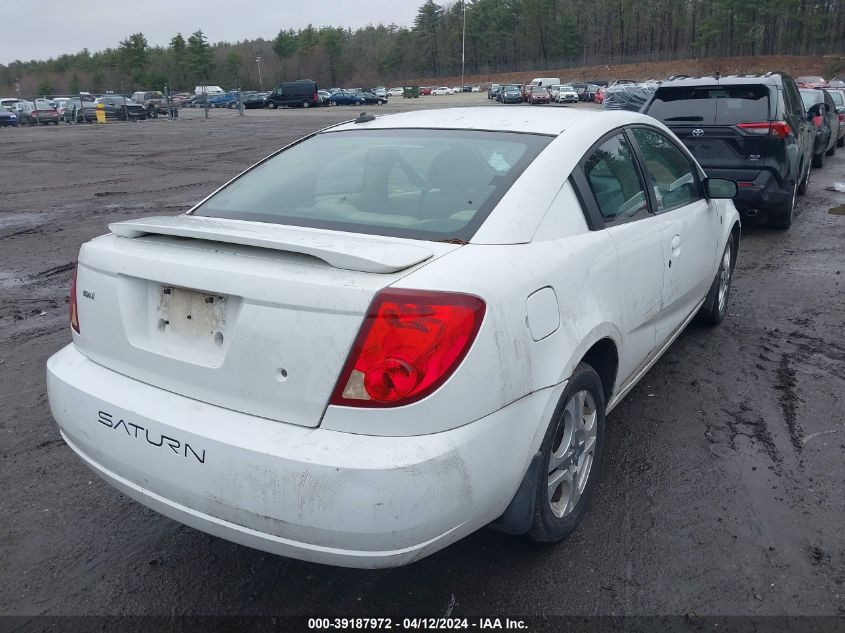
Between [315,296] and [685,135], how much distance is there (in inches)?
298

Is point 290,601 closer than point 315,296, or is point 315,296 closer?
point 315,296

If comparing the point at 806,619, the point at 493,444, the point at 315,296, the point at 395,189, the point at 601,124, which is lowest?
the point at 806,619

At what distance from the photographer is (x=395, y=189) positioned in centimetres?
308

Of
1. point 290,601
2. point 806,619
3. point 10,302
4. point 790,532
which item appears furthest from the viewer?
point 10,302

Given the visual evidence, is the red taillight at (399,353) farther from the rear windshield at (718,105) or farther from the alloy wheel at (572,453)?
the rear windshield at (718,105)

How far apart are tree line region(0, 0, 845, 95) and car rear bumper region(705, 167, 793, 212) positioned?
88797 millimetres

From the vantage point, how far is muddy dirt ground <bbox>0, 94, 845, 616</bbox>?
2607 mm

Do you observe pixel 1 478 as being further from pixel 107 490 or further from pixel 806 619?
pixel 806 619

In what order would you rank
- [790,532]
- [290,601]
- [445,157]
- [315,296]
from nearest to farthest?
[315,296] → [290,601] → [790,532] → [445,157]

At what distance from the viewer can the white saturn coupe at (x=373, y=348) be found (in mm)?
2117

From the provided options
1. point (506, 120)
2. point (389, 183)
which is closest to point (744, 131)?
point (506, 120)

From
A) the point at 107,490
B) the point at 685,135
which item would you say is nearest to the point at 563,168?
the point at 107,490

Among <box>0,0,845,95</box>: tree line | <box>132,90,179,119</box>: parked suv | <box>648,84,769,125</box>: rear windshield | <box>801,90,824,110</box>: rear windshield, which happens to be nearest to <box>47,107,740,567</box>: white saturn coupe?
<box>648,84,769,125</box>: rear windshield

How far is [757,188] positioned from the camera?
830cm
